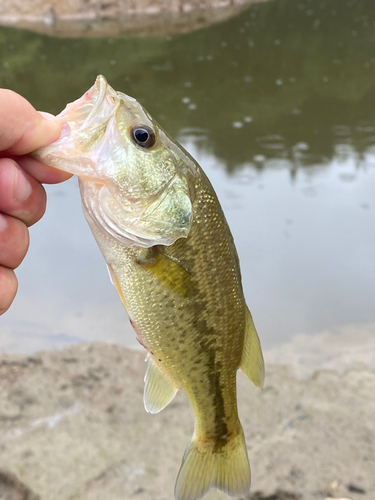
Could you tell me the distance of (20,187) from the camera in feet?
4.30

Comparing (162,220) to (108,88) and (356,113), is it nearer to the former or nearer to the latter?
(108,88)

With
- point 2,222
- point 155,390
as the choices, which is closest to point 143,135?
point 2,222

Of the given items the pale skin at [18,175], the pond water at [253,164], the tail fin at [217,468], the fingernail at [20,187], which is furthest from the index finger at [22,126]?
the pond water at [253,164]

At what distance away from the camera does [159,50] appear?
12.1 meters

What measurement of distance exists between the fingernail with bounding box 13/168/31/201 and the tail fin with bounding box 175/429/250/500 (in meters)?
1.08

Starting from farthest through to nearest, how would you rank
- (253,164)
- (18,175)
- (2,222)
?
(253,164)
(2,222)
(18,175)

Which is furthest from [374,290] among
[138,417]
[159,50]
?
[159,50]

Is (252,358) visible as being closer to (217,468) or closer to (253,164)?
(217,468)

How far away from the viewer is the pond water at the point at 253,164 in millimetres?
3797

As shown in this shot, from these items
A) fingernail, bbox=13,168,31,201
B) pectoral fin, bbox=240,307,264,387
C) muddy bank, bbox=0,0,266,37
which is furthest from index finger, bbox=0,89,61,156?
muddy bank, bbox=0,0,266,37

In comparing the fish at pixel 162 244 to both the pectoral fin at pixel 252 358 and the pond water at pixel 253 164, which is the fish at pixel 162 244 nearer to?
the pectoral fin at pixel 252 358

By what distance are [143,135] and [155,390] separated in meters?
0.86

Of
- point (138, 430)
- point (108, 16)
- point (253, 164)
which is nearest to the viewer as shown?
point (138, 430)

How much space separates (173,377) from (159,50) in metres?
12.2
